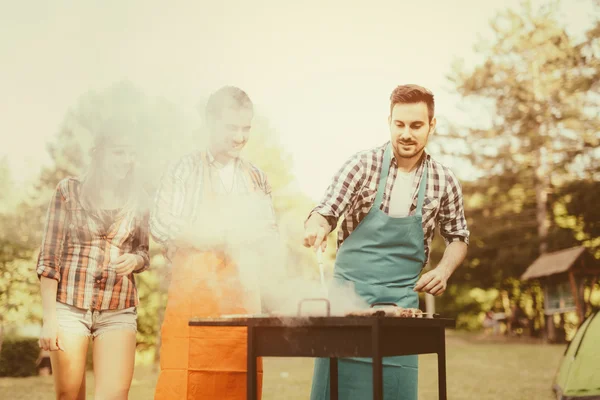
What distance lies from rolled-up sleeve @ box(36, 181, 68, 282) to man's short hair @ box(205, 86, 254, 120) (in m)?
0.72

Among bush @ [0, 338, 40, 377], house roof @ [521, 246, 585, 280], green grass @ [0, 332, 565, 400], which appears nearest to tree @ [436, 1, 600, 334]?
house roof @ [521, 246, 585, 280]

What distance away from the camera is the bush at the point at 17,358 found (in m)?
12.7

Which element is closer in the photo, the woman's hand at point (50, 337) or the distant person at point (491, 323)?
the woman's hand at point (50, 337)

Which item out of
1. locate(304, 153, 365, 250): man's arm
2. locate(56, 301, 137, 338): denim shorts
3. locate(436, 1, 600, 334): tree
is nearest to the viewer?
locate(304, 153, 365, 250): man's arm

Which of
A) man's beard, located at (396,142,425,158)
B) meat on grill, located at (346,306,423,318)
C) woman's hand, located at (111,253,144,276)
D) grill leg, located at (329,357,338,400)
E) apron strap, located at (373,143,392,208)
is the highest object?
man's beard, located at (396,142,425,158)

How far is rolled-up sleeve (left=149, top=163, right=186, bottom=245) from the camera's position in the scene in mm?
3109

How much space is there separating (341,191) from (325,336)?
2.88ft

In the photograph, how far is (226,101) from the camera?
3150 mm

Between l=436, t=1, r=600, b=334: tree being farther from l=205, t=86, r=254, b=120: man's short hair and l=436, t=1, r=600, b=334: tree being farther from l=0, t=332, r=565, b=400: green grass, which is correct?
l=205, t=86, r=254, b=120: man's short hair

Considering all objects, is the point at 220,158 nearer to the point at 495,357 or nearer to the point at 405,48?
the point at 405,48

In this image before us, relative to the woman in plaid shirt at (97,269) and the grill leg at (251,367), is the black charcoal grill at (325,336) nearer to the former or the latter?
the grill leg at (251,367)

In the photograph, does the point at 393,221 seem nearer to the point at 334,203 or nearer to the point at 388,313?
the point at 334,203

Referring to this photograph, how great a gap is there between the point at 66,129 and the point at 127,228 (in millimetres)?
5174

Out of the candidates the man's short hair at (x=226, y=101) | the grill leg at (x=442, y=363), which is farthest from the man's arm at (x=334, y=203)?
the grill leg at (x=442, y=363)
